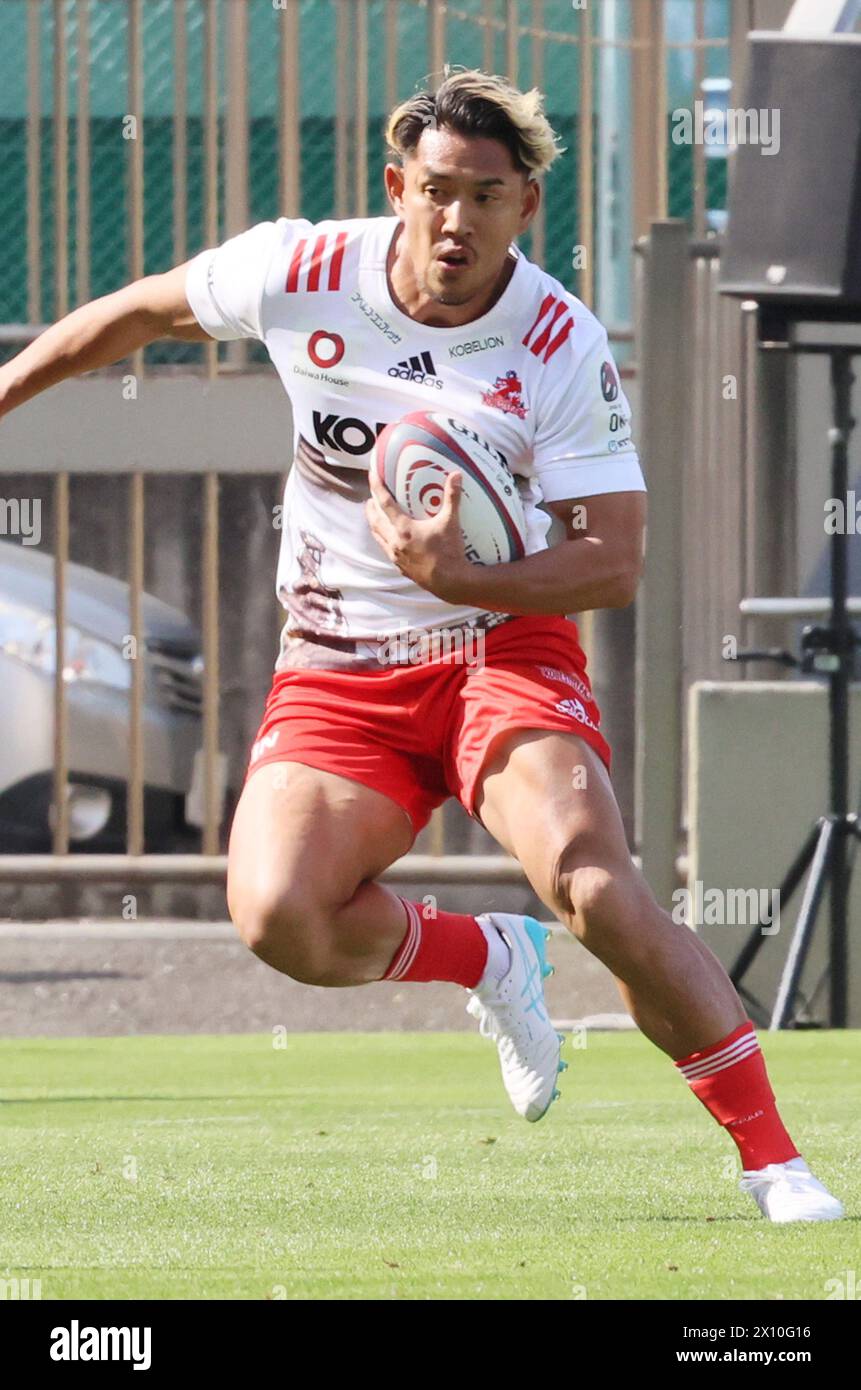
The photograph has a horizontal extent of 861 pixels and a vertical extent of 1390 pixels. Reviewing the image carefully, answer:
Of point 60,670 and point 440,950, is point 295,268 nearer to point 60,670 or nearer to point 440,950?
point 440,950

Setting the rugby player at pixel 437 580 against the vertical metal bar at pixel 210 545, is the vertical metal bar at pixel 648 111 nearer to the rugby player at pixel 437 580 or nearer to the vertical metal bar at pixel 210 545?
the vertical metal bar at pixel 210 545

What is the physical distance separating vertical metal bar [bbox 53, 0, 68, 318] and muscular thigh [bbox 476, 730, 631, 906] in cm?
680

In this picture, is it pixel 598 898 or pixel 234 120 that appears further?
pixel 234 120

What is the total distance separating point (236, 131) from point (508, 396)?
21.8 ft

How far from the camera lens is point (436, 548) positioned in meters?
4.50

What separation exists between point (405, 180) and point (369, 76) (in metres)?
7.62

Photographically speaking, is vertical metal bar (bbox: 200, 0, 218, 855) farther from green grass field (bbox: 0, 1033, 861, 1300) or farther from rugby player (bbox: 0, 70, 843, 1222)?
Result: rugby player (bbox: 0, 70, 843, 1222)

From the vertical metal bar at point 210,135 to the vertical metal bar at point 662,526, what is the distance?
6.72 ft

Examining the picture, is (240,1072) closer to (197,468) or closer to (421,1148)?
(421,1148)

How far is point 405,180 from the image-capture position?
4.77m

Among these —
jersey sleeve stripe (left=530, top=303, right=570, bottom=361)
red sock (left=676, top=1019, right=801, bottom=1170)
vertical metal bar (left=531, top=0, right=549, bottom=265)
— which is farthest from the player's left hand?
vertical metal bar (left=531, top=0, right=549, bottom=265)

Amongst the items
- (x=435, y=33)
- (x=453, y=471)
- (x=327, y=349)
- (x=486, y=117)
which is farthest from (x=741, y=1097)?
(x=435, y=33)
